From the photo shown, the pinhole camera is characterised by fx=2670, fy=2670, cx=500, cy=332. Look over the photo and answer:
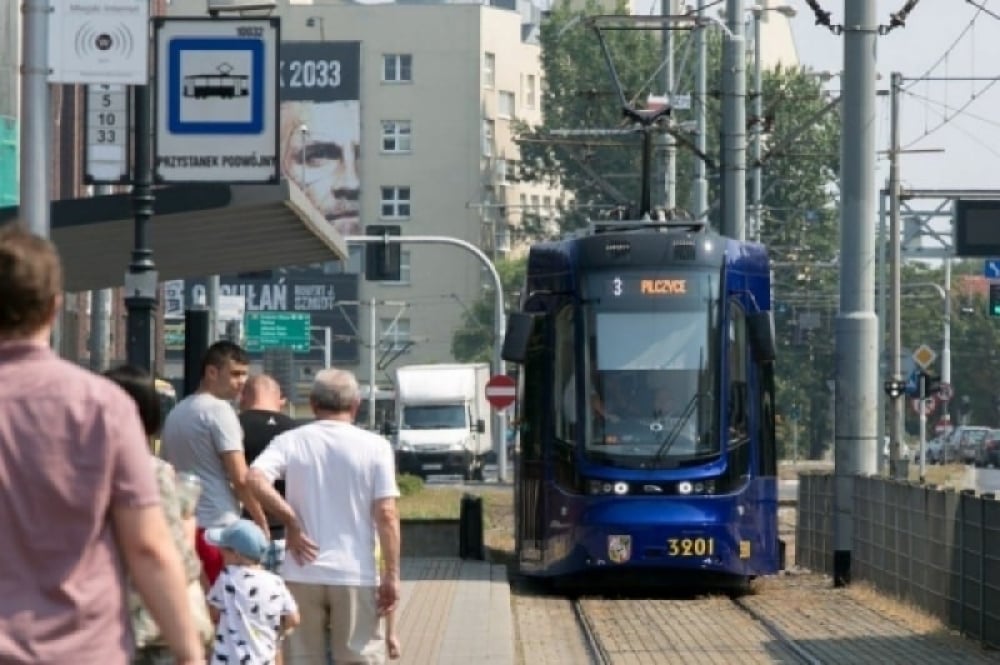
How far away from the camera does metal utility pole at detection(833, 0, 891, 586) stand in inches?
935

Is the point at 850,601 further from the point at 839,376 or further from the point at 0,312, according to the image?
the point at 0,312

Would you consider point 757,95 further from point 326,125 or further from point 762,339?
point 326,125

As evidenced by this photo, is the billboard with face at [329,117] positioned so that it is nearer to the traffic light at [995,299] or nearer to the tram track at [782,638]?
the traffic light at [995,299]

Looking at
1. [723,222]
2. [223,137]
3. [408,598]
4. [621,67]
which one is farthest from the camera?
[621,67]

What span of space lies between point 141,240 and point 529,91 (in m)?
100

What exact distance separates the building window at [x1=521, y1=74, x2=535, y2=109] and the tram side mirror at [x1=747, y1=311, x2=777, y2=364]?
93709 mm

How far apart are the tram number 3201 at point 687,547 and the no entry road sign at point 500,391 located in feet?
87.7

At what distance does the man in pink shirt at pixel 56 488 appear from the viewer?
544cm

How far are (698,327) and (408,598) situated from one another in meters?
3.80

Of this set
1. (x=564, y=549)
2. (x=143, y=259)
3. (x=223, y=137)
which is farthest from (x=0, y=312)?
(x=564, y=549)

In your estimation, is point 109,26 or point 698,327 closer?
point 109,26

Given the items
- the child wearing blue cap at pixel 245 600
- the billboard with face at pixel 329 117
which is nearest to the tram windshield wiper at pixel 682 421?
the child wearing blue cap at pixel 245 600

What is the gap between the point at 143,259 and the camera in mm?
18281

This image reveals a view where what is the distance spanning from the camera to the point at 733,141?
107ft
